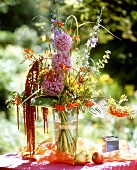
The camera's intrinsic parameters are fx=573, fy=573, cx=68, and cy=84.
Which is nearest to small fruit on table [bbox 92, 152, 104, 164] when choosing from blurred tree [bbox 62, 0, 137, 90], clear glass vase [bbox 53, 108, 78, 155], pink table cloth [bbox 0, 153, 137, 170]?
pink table cloth [bbox 0, 153, 137, 170]

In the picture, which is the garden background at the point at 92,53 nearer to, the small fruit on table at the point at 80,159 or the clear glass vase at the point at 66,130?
the clear glass vase at the point at 66,130

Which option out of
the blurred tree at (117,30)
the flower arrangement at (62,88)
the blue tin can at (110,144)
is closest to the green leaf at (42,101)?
the flower arrangement at (62,88)

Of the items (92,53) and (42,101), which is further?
(92,53)

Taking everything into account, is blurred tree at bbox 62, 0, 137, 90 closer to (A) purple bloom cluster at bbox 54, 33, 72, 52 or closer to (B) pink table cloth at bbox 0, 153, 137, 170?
(A) purple bloom cluster at bbox 54, 33, 72, 52

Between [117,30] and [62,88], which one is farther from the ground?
[117,30]

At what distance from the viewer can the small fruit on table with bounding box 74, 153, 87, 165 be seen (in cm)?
291

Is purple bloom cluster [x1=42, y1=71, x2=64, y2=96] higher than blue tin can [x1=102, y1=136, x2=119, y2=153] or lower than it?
higher

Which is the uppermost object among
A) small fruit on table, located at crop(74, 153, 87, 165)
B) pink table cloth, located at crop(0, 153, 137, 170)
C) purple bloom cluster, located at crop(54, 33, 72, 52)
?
purple bloom cluster, located at crop(54, 33, 72, 52)

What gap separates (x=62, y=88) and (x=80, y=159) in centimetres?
38

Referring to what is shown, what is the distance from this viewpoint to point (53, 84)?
2.95 metres

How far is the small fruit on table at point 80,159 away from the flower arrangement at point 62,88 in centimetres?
15

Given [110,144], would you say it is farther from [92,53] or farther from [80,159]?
[92,53]

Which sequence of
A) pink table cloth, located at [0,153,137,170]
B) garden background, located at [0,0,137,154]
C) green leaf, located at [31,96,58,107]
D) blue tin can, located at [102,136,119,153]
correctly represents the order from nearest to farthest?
pink table cloth, located at [0,153,137,170] → green leaf, located at [31,96,58,107] → blue tin can, located at [102,136,119,153] → garden background, located at [0,0,137,154]

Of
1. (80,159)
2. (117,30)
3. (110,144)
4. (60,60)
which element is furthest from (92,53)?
(80,159)
